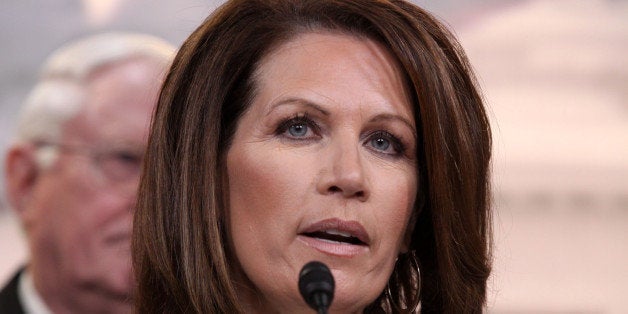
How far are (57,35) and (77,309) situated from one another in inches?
33.4

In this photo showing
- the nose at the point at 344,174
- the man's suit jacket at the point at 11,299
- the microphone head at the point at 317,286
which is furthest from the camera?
the man's suit jacket at the point at 11,299

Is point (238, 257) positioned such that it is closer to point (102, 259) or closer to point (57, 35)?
point (102, 259)

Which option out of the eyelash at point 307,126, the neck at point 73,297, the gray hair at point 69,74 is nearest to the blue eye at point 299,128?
the eyelash at point 307,126

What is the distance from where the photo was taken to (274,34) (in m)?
2.31

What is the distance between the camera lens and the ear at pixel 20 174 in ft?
11.2

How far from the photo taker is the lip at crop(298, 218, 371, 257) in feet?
6.77

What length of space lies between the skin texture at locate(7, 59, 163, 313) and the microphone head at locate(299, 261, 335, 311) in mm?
1638

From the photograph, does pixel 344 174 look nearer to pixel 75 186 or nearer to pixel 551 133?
pixel 75 186

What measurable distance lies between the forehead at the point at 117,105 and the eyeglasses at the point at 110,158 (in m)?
0.03

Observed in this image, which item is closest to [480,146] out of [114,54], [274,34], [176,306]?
[274,34]

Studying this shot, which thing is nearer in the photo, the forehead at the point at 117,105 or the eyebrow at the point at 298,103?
the eyebrow at the point at 298,103

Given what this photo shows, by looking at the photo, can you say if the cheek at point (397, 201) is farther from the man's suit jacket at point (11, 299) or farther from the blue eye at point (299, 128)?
the man's suit jacket at point (11, 299)

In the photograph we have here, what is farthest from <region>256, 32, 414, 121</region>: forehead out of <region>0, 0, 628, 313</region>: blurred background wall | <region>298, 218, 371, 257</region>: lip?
<region>0, 0, 628, 313</region>: blurred background wall

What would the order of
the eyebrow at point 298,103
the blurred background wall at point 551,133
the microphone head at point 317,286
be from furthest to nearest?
the blurred background wall at point 551,133 → the eyebrow at point 298,103 → the microphone head at point 317,286
